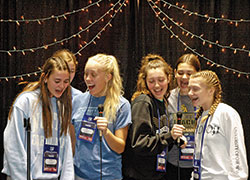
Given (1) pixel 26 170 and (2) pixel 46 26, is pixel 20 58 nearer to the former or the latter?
(2) pixel 46 26

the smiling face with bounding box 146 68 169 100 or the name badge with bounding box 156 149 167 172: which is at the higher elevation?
the smiling face with bounding box 146 68 169 100

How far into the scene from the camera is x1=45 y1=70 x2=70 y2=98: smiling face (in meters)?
2.86

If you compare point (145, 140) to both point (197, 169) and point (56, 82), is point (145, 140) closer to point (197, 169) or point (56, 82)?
point (197, 169)

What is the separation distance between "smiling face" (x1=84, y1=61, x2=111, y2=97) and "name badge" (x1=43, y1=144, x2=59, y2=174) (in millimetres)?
623

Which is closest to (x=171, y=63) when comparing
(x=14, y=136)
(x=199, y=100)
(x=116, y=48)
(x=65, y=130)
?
(x=116, y=48)

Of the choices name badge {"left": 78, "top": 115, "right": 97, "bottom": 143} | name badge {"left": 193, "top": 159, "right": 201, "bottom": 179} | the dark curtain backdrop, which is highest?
the dark curtain backdrop

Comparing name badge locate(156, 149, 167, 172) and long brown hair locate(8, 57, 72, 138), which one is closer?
long brown hair locate(8, 57, 72, 138)

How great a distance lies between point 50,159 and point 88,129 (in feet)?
1.41

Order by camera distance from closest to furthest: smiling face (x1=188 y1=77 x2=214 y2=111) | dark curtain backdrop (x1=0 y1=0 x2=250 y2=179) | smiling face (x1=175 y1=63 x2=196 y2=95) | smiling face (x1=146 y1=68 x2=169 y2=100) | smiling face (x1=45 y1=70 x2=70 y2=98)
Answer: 1. smiling face (x1=45 y1=70 x2=70 y2=98)
2. smiling face (x1=188 y1=77 x2=214 y2=111)
3. smiling face (x1=146 y1=68 x2=169 y2=100)
4. smiling face (x1=175 y1=63 x2=196 y2=95)
5. dark curtain backdrop (x1=0 y1=0 x2=250 y2=179)

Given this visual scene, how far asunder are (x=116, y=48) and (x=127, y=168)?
61.8 inches

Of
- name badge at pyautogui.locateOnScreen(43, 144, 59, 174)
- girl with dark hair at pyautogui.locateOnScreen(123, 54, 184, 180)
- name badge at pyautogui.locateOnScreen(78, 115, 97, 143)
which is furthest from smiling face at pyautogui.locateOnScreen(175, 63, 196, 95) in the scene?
name badge at pyautogui.locateOnScreen(43, 144, 59, 174)

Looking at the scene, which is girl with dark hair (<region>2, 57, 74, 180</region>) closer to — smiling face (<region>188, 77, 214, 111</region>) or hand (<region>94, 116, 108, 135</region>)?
hand (<region>94, 116, 108, 135</region>)

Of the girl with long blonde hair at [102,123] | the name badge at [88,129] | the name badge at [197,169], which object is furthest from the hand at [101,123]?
the name badge at [197,169]

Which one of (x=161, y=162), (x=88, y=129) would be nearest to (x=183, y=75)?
(x=161, y=162)
